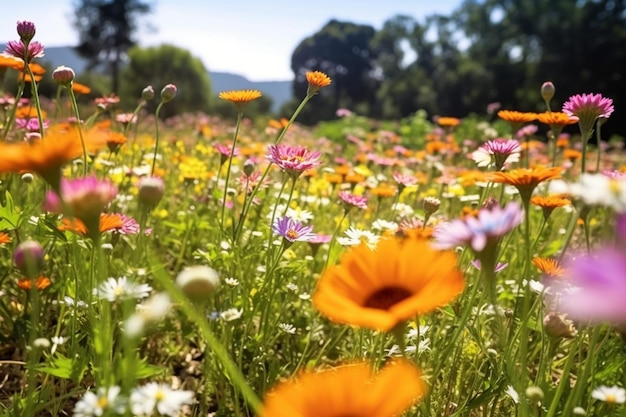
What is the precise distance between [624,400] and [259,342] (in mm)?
631

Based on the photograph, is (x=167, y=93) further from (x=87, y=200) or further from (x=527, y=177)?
(x=527, y=177)

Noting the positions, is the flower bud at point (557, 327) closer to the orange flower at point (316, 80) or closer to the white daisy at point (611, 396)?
the white daisy at point (611, 396)

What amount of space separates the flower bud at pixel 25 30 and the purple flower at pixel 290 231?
0.63 meters

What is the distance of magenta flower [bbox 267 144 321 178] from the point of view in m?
1.12

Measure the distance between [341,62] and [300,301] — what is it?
96.8 ft

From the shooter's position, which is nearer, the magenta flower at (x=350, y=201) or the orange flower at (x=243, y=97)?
the orange flower at (x=243, y=97)

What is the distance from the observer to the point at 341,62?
97.8 feet

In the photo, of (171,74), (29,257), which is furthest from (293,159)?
(171,74)

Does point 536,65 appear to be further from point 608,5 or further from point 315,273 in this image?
point 315,273

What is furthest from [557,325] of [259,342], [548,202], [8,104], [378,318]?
[8,104]

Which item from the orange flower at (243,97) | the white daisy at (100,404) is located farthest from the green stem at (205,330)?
the orange flower at (243,97)

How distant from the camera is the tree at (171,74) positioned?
2242cm

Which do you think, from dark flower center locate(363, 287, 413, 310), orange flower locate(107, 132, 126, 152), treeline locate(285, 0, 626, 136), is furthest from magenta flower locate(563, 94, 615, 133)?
treeline locate(285, 0, 626, 136)

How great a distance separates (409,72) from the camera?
2414 centimetres
